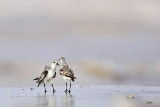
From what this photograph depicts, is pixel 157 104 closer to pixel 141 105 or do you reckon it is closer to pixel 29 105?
pixel 141 105

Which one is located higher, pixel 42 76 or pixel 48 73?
pixel 48 73

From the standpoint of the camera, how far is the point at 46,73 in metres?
32.2

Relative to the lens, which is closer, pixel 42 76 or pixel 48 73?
pixel 48 73

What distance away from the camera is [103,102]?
21.9 meters

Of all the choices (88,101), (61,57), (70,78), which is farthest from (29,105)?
(61,57)

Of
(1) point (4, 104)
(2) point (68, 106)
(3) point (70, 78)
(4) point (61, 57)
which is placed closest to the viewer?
(2) point (68, 106)

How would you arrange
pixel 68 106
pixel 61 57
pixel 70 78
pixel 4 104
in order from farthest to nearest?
pixel 61 57
pixel 70 78
pixel 4 104
pixel 68 106

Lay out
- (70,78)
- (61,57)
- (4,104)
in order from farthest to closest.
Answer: (61,57) → (70,78) → (4,104)

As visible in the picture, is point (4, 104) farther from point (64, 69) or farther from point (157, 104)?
point (64, 69)

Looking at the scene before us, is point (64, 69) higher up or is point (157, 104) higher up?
point (64, 69)

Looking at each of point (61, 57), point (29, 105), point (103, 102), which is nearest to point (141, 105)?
point (103, 102)

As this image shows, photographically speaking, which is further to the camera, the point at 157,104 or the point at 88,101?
the point at 88,101

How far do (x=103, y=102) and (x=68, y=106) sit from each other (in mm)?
2241

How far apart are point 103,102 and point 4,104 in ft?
13.2
